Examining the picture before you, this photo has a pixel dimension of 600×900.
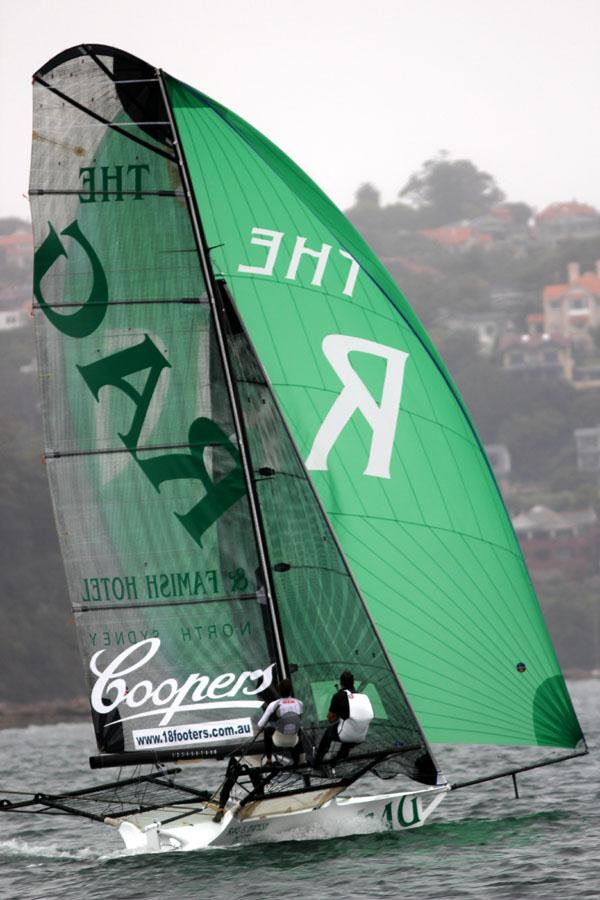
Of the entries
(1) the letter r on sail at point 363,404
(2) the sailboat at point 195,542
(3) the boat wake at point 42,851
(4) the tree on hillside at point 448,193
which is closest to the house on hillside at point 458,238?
(4) the tree on hillside at point 448,193

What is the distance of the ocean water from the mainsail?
844 mm

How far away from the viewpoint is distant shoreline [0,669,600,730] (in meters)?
55.4

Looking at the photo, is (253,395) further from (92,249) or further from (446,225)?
(446,225)

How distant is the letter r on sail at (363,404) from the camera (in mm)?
13172

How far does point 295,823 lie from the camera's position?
1200cm

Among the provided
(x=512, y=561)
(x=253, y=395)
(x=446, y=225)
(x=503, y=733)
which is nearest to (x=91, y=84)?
(x=253, y=395)

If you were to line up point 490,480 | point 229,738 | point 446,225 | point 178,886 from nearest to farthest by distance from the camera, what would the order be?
1. point 178,886
2. point 229,738
3. point 490,480
4. point 446,225

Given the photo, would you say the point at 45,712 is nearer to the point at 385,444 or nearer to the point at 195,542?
the point at 385,444

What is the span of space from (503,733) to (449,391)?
275 cm

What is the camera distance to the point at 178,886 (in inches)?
444

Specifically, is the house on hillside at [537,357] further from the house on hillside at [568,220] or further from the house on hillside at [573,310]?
the house on hillside at [568,220]

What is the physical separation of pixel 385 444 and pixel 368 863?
3351 mm

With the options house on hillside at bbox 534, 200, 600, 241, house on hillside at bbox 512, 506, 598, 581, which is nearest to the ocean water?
house on hillside at bbox 512, 506, 598, 581

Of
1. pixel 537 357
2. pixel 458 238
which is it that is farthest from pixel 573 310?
pixel 458 238
